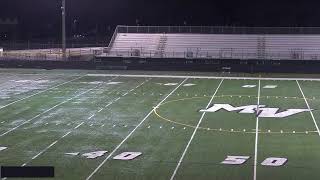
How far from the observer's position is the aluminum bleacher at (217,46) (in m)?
47.7

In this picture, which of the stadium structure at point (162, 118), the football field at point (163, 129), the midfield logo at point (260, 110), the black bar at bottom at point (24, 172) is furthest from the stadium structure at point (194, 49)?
the black bar at bottom at point (24, 172)

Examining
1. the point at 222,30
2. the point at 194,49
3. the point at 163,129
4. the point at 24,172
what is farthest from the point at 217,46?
the point at 24,172

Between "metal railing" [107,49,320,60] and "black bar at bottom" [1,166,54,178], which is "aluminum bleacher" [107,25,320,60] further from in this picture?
"black bar at bottom" [1,166,54,178]

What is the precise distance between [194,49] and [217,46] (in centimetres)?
200

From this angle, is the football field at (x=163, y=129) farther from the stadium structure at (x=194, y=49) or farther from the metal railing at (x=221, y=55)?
the metal railing at (x=221, y=55)

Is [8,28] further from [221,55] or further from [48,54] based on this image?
[221,55]

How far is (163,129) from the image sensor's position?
800 inches

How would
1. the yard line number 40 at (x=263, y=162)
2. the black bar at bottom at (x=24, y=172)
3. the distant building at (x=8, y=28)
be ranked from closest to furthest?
the black bar at bottom at (x=24, y=172), the yard line number 40 at (x=263, y=162), the distant building at (x=8, y=28)

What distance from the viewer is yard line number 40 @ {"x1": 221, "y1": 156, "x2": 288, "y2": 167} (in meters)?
15.7

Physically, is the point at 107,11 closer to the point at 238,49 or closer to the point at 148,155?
the point at 238,49

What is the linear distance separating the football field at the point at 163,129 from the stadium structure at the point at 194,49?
27.6 feet

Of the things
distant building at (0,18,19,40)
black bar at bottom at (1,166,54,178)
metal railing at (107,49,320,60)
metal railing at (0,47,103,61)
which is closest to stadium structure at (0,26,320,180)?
black bar at bottom at (1,166,54,178)

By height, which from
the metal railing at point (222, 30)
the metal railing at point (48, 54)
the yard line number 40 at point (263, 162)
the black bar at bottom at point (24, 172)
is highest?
the metal railing at point (222, 30)

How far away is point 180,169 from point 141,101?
11.7m
